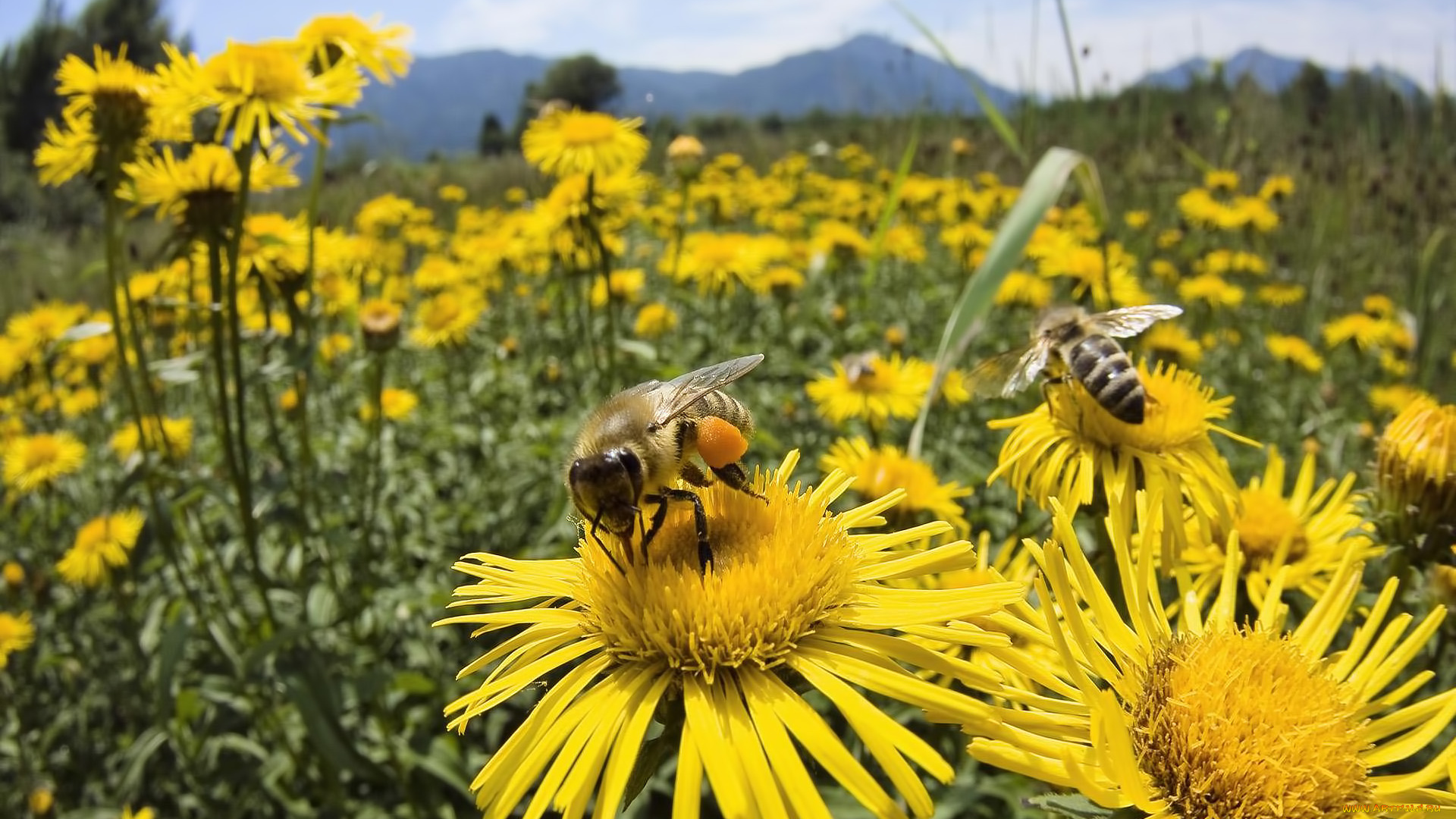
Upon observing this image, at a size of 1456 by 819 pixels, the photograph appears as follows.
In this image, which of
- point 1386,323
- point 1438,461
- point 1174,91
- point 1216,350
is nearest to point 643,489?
point 1438,461

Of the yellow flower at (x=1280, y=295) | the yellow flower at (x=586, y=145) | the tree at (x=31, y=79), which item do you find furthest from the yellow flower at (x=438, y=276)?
the tree at (x=31, y=79)

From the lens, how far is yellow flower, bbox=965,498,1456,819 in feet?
2.84

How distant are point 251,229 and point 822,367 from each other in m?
3.62

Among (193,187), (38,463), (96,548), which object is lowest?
(96,548)

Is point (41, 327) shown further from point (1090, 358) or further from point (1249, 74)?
point (1249, 74)

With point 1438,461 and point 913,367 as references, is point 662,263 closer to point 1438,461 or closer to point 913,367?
point 913,367

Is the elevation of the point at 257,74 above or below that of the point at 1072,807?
above

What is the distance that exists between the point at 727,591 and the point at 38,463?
527 cm

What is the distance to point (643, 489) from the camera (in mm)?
1163

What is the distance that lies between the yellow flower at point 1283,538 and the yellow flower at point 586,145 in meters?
2.63

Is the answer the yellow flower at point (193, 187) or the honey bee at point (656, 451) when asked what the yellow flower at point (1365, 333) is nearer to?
the honey bee at point (656, 451)

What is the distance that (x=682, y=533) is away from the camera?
1199 millimetres

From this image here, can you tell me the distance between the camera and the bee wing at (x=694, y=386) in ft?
4.06

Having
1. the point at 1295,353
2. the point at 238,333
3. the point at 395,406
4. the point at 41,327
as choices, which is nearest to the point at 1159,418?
the point at 238,333
